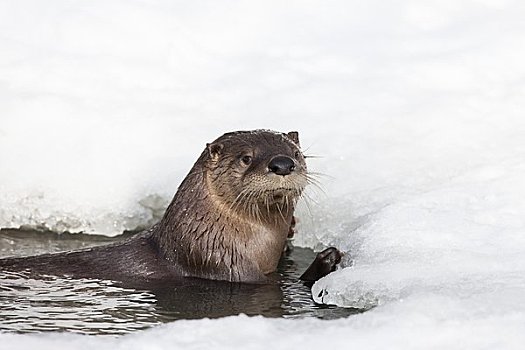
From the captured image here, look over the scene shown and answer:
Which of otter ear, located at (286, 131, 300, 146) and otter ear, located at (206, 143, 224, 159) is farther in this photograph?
otter ear, located at (286, 131, 300, 146)

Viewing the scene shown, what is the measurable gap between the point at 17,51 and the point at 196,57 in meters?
0.85

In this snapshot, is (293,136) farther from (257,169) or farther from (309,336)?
(309,336)

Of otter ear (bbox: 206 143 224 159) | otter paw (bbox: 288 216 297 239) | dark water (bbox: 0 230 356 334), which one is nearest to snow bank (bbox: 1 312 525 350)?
dark water (bbox: 0 230 356 334)

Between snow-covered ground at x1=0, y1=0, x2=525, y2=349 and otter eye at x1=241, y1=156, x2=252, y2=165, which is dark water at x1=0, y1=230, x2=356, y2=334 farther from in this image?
otter eye at x1=241, y1=156, x2=252, y2=165

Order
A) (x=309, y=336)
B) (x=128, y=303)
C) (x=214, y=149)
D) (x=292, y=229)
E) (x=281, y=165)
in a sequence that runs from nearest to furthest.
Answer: (x=309, y=336)
(x=128, y=303)
(x=281, y=165)
(x=214, y=149)
(x=292, y=229)

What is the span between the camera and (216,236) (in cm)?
479

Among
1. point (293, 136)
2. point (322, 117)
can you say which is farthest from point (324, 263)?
point (322, 117)

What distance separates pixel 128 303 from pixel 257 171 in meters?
0.64

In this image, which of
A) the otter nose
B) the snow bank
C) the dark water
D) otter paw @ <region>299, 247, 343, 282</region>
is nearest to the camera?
the snow bank

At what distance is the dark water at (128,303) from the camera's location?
13.5ft

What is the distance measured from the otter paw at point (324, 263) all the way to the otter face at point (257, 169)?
0.22m

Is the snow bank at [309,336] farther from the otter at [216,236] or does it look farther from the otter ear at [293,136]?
the otter ear at [293,136]

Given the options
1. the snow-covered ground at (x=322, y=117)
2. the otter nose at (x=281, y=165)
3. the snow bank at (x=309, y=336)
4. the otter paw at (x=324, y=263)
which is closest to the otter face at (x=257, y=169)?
the otter nose at (x=281, y=165)

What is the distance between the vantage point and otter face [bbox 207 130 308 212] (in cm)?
457
